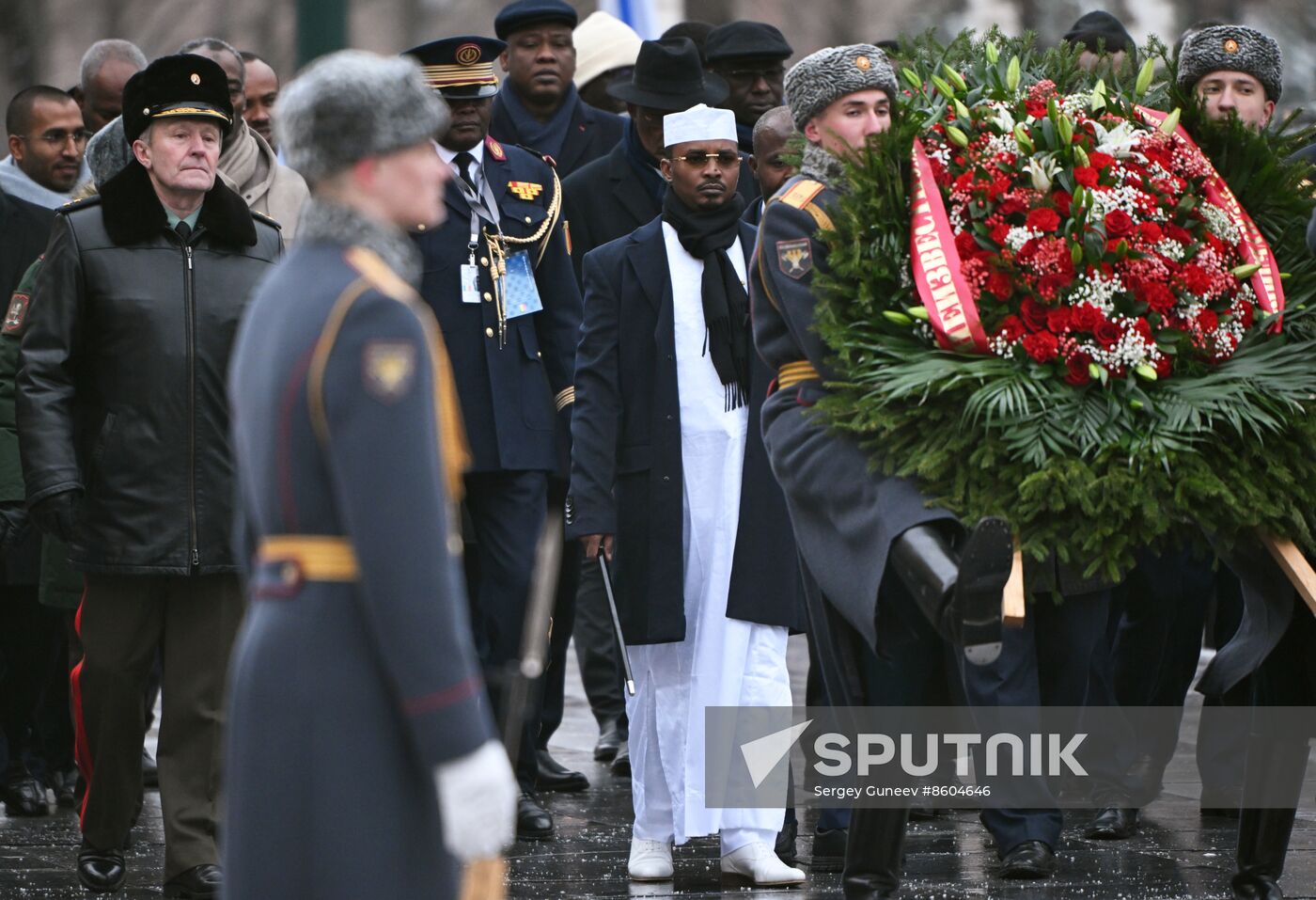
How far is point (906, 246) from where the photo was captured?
5.90m

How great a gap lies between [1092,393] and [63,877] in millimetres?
3719

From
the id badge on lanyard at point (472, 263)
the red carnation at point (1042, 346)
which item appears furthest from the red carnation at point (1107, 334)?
the id badge on lanyard at point (472, 263)

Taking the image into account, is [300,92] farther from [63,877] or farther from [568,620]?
[568,620]

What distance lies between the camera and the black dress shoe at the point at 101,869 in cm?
704

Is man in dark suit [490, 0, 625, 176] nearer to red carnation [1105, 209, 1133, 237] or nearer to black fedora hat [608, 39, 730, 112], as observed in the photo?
black fedora hat [608, 39, 730, 112]

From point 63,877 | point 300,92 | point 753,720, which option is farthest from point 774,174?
point 300,92

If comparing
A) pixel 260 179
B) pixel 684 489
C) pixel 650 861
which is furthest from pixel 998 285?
pixel 260 179

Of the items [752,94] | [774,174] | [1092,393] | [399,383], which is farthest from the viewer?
[752,94]

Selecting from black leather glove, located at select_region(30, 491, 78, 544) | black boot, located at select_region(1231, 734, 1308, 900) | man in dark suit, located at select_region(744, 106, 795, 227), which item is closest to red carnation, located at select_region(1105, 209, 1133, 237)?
black boot, located at select_region(1231, 734, 1308, 900)

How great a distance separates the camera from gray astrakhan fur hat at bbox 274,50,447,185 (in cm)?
369

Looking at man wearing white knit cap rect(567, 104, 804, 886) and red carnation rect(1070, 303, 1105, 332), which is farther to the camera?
man wearing white knit cap rect(567, 104, 804, 886)

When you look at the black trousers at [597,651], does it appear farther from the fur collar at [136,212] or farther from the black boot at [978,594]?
the black boot at [978,594]

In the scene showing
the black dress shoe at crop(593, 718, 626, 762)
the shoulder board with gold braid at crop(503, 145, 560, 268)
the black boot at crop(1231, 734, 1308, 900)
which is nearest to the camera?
the black boot at crop(1231, 734, 1308, 900)

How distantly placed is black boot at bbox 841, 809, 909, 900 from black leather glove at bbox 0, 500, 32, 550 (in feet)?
12.1
